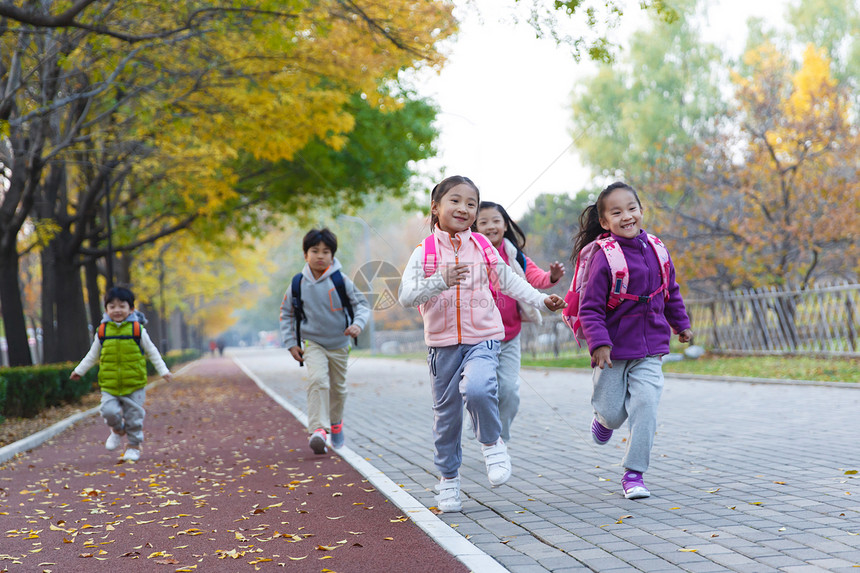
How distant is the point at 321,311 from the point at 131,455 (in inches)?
93.7

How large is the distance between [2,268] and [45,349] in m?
7.12

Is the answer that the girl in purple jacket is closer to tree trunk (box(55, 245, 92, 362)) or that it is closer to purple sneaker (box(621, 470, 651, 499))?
purple sneaker (box(621, 470, 651, 499))

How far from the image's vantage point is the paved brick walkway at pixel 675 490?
12.9ft

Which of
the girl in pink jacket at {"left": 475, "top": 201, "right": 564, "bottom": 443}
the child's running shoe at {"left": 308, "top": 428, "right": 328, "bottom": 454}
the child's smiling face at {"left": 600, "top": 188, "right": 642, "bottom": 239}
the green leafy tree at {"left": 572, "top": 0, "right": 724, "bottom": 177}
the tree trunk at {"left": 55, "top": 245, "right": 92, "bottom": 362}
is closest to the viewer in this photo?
the child's smiling face at {"left": 600, "top": 188, "right": 642, "bottom": 239}

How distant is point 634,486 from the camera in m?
5.16

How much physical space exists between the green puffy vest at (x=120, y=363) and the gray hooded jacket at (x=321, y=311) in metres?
1.65

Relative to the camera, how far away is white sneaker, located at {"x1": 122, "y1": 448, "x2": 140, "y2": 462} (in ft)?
27.5

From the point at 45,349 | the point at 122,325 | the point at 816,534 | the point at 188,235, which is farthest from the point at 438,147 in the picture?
the point at 816,534

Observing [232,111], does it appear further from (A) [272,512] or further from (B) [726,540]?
(B) [726,540]

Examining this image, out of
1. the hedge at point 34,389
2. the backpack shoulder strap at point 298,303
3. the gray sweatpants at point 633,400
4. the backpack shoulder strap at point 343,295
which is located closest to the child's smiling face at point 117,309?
Answer: the backpack shoulder strap at point 298,303

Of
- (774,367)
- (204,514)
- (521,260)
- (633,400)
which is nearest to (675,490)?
(633,400)

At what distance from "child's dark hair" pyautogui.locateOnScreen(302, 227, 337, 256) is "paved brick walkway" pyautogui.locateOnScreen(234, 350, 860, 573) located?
1899 mm

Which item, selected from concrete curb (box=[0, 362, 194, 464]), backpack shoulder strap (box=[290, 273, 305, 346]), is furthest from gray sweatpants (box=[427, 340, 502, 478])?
concrete curb (box=[0, 362, 194, 464])

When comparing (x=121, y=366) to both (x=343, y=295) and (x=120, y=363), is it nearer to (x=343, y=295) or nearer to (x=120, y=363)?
(x=120, y=363)
